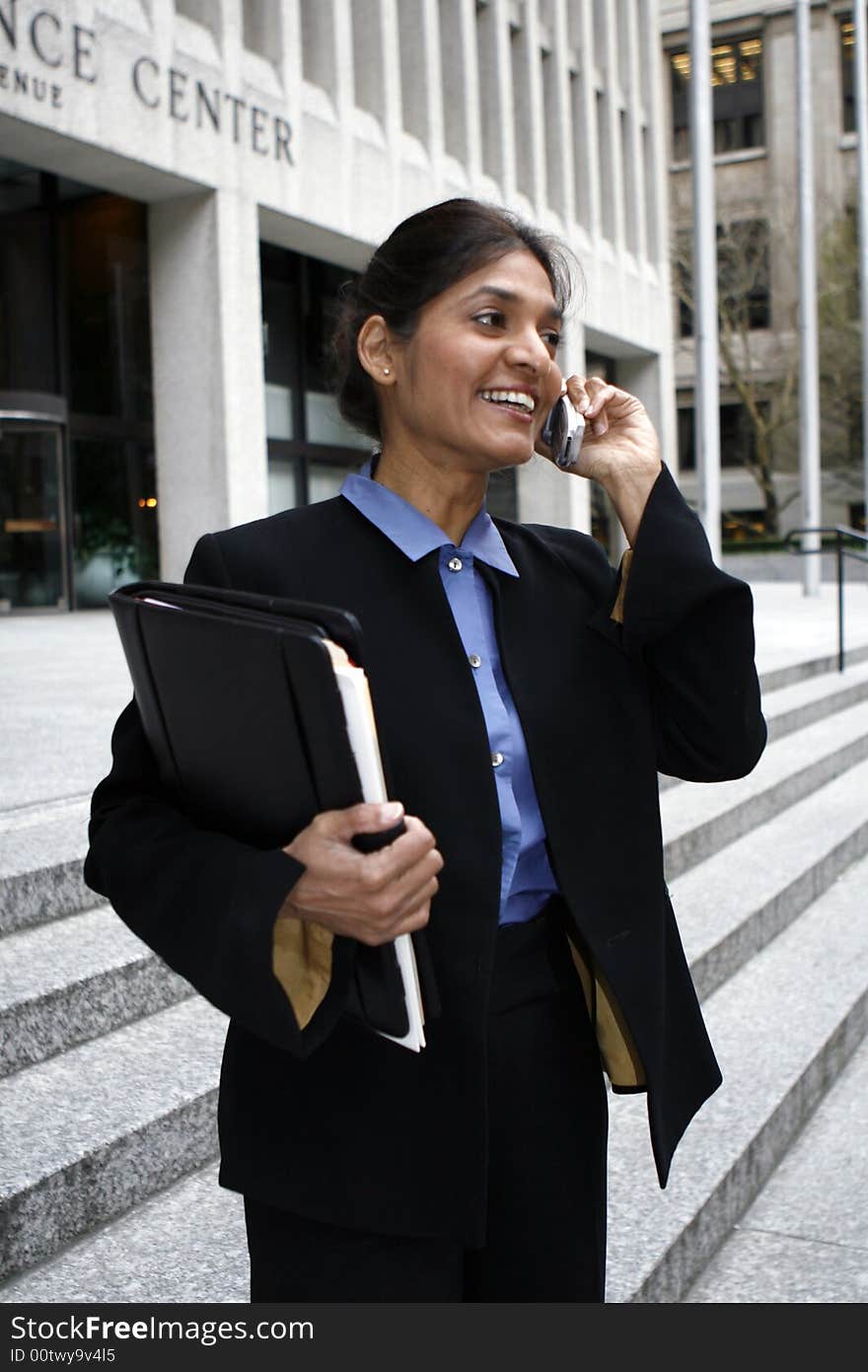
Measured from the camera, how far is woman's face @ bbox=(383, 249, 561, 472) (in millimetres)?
1599

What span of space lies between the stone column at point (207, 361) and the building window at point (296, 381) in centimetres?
379

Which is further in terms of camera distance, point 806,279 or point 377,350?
point 806,279

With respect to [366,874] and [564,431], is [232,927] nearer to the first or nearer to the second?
[366,874]

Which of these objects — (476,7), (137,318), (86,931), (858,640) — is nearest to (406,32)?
(476,7)

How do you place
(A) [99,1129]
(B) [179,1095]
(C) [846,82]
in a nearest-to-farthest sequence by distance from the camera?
(A) [99,1129] → (B) [179,1095] → (C) [846,82]

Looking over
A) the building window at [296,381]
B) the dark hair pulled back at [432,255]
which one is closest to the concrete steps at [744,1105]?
the dark hair pulled back at [432,255]

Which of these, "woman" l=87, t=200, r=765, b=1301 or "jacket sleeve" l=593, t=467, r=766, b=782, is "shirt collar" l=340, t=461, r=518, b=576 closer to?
"woman" l=87, t=200, r=765, b=1301

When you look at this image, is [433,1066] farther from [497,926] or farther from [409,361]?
[409,361]

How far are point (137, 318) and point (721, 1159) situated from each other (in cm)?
1568

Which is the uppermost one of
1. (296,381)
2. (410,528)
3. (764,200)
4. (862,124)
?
(764,200)

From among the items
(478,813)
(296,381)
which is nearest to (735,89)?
(296,381)

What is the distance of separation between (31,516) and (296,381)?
16.7ft

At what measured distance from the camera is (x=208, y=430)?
1496 centimetres

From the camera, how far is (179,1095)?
2920mm
